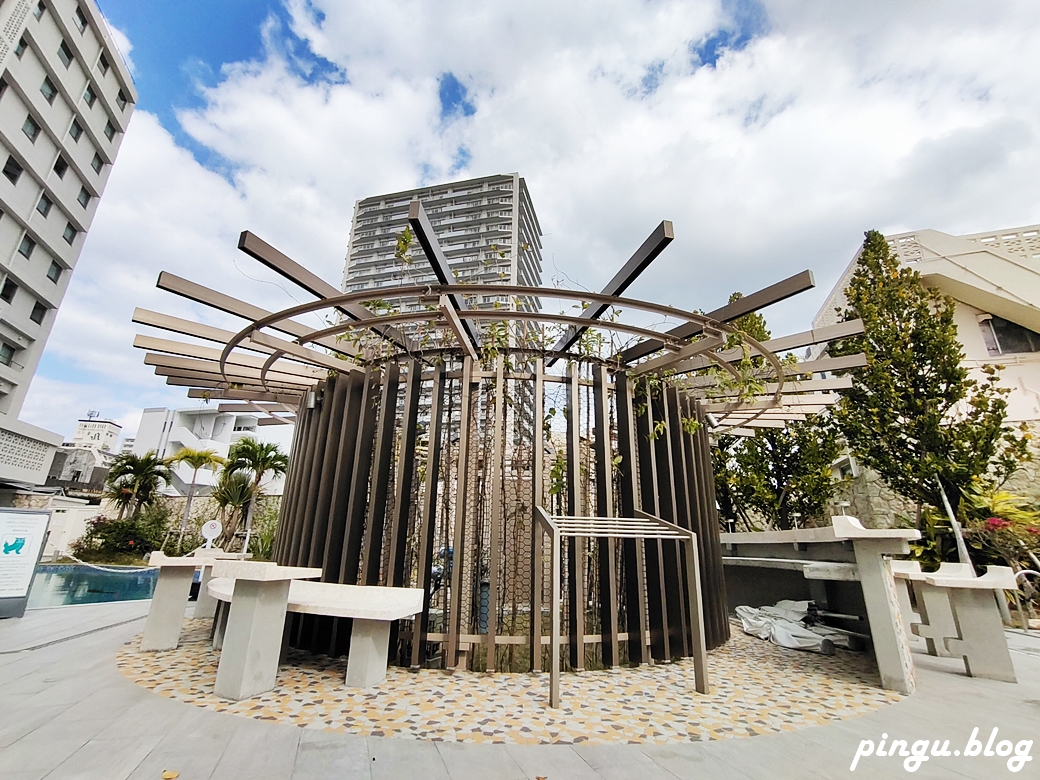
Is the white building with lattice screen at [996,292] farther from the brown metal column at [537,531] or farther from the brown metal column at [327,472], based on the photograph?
the brown metal column at [327,472]

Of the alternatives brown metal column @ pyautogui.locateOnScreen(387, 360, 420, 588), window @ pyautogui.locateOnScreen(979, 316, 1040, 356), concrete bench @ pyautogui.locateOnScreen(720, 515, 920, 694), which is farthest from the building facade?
brown metal column @ pyautogui.locateOnScreen(387, 360, 420, 588)

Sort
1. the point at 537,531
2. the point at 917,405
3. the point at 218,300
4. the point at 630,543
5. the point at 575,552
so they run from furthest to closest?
the point at 917,405, the point at 630,543, the point at 575,552, the point at 537,531, the point at 218,300

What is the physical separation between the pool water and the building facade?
50.3 feet

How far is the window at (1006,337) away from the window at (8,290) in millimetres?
29302

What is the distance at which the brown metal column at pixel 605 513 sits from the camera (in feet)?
11.8

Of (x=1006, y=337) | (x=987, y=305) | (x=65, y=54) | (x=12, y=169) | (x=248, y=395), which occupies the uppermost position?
(x=65, y=54)

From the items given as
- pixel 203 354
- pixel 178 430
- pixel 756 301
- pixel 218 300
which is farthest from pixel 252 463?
pixel 178 430

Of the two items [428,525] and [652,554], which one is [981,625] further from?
[428,525]

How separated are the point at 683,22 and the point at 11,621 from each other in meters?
10.1

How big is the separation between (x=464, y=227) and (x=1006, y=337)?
2313 cm

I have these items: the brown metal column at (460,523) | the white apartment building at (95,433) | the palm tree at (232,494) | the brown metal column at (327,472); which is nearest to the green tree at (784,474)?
the brown metal column at (460,523)

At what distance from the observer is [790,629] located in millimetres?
4797

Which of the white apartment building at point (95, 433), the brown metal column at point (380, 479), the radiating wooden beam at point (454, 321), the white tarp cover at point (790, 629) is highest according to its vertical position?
the white apartment building at point (95, 433)

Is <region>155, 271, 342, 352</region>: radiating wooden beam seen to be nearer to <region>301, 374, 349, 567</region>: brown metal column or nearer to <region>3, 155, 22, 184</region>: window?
<region>301, 374, 349, 567</region>: brown metal column
